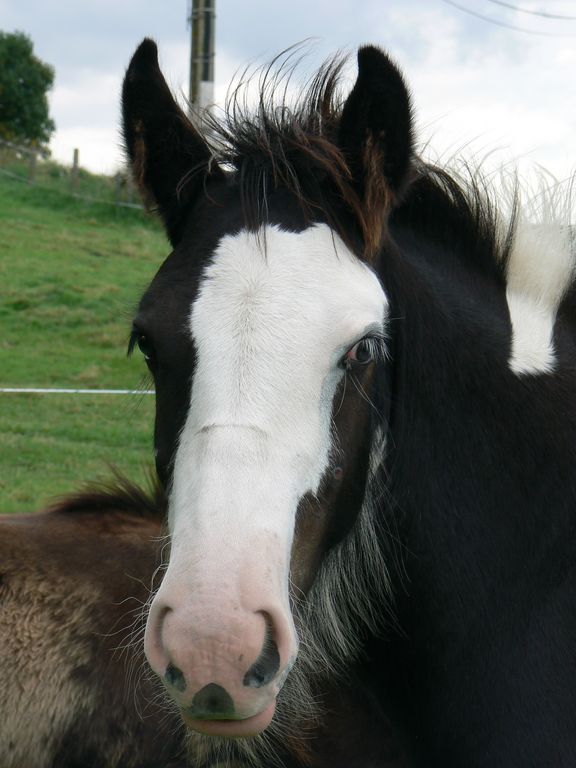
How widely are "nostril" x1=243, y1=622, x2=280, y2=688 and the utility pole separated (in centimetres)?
859

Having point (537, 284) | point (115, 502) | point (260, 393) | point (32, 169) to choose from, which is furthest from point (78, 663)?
point (32, 169)

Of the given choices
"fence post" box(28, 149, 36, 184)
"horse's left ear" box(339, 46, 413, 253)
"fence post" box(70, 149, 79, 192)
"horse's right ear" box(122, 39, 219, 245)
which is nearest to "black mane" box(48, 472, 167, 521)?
"horse's right ear" box(122, 39, 219, 245)

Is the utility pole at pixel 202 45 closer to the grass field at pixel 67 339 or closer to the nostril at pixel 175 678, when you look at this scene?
the grass field at pixel 67 339

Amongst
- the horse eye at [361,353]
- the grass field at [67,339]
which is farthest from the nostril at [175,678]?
the grass field at [67,339]

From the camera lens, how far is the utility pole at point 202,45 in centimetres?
986

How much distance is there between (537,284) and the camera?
Result: 2.87 m

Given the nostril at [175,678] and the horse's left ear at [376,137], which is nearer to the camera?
the nostril at [175,678]

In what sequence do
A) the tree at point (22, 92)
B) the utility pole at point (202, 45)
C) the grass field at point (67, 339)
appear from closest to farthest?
the grass field at point (67, 339)
the utility pole at point (202, 45)
the tree at point (22, 92)

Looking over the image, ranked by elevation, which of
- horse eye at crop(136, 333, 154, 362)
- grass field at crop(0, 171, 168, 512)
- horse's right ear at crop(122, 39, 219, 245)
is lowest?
grass field at crop(0, 171, 168, 512)

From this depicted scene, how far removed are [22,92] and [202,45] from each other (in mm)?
40791

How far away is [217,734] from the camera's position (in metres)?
2.08

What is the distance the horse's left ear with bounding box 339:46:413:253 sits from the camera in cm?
250

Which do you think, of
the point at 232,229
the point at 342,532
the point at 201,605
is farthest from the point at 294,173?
the point at 201,605

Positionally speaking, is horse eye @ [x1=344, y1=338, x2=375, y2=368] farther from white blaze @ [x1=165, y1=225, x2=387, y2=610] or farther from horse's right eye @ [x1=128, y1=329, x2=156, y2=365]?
horse's right eye @ [x1=128, y1=329, x2=156, y2=365]
